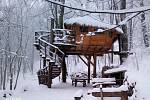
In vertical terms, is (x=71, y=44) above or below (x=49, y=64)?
above

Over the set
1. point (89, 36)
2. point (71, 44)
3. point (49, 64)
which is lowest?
point (49, 64)

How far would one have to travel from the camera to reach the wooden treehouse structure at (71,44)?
19906 mm

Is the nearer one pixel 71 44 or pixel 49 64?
pixel 49 64

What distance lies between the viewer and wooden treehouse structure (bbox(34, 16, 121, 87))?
19.9m

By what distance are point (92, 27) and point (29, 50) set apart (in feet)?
176

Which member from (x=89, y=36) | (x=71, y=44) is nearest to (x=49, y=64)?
(x=71, y=44)

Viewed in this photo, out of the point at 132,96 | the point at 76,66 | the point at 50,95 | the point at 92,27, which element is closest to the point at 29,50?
the point at 76,66

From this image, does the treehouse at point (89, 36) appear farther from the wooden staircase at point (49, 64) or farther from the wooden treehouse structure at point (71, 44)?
the wooden staircase at point (49, 64)

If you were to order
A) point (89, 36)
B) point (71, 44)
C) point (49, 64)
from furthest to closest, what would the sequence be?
point (89, 36) → point (71, 44) → point (49, 64)

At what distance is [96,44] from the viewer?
2173cm

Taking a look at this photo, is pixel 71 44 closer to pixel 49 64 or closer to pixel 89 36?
pixel 89 36

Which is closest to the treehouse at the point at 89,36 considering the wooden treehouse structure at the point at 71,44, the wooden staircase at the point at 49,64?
the wooden treehouse structure at the point at 71,44

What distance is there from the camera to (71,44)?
20.7m

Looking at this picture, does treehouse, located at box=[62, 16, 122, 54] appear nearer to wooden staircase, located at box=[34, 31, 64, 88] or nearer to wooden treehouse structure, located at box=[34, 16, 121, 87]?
wooden treehouse structure, located at box=[34, 16, 121, 87]
